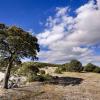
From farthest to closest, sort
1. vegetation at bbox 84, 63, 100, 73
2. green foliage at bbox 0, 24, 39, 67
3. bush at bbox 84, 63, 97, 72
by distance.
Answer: bush at bbox 84, 63, 97, 72
vegetation at bbox 84, 63, 100, 73
green foliage at bbox 0, 24, 39, 67

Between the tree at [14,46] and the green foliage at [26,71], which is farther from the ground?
the tree at [14,46]

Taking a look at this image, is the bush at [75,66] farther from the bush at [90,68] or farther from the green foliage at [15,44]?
the green foliage at [15,44]

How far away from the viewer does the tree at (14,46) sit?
3395 cm

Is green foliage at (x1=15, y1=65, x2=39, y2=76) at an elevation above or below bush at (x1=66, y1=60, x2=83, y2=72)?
below

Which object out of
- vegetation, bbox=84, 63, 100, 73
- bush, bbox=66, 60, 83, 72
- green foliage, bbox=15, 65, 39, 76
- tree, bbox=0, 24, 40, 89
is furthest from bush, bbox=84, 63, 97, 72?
tree, bbox=0, 24, 40, 89

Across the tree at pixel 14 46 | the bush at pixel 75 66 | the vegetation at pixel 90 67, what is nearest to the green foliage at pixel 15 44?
the tree at pixel 14 46

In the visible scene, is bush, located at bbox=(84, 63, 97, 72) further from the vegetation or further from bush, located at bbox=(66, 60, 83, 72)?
bush, located at bbox=(66, 60, 83, 72)

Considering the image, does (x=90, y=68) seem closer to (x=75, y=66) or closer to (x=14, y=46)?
(x=75, y=66)

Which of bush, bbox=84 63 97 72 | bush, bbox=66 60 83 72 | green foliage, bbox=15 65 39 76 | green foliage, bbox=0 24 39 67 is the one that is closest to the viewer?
green foliage, bbox=0 24 39 67

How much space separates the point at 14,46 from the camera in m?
34.2

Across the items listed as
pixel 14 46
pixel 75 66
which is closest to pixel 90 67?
pixel 75 66

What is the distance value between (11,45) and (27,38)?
107 inches

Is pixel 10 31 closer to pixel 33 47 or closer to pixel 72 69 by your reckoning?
pixel 33 47

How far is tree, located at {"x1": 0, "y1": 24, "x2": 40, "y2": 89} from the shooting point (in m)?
33.9
